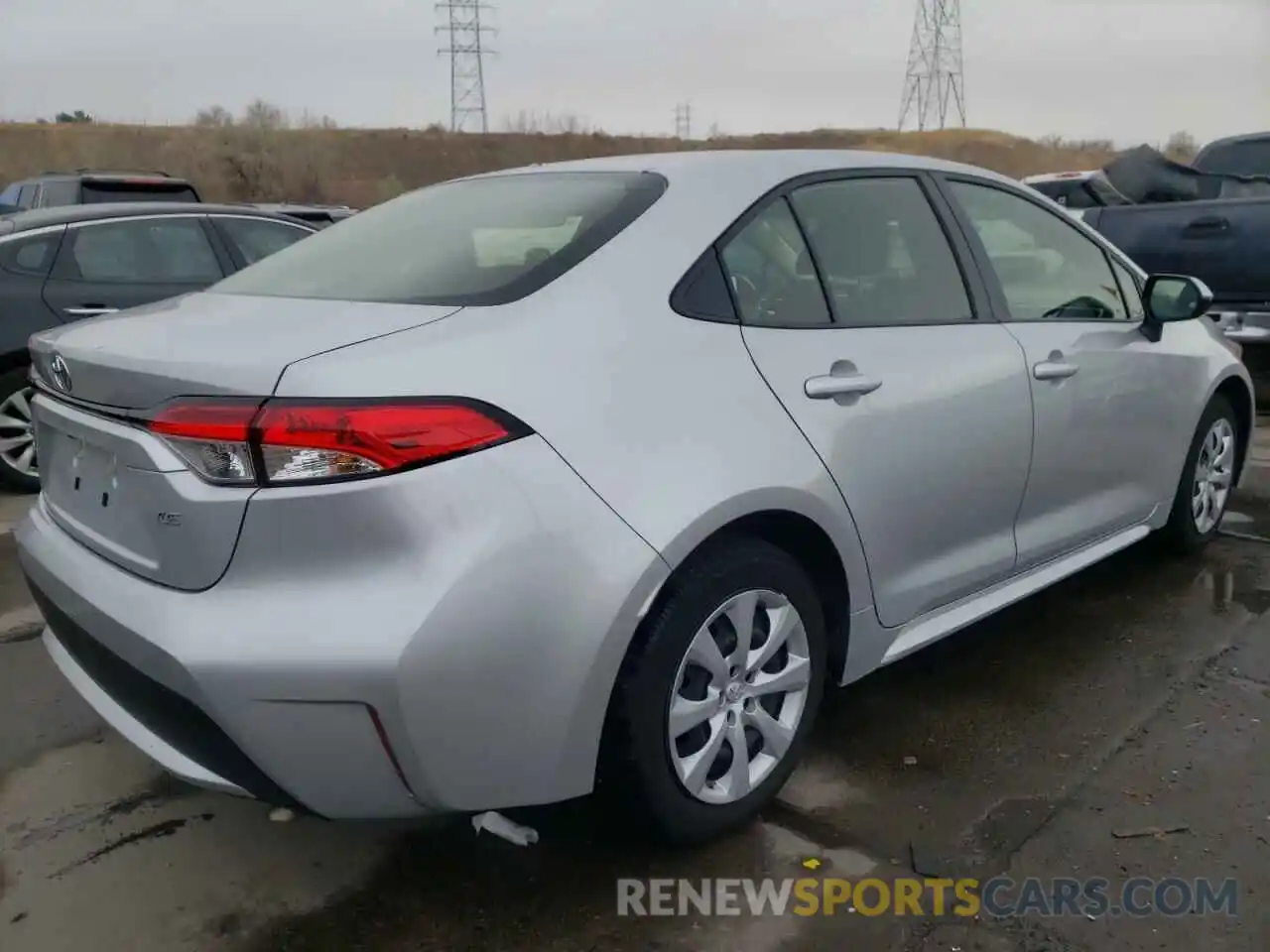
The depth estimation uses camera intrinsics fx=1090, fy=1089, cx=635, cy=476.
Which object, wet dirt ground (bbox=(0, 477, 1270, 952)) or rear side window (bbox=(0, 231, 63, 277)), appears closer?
wet dirt ground (bbox=(0, 477, 1270, 952))

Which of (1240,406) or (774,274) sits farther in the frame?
(1240,406)

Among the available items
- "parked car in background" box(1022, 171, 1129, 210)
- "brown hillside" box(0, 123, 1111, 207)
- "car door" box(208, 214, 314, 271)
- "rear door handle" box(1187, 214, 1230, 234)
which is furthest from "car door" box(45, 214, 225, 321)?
"brown hillside" box(0, 123, 1111, 207)

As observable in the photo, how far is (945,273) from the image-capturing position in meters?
3.12

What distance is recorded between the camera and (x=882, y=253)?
2.98m

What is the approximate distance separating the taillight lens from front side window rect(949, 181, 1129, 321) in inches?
78.6

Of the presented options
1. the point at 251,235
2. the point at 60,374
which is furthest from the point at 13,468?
the point at 60,374

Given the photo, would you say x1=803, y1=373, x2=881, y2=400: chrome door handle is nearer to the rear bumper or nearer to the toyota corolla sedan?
the toyota corolla sedan

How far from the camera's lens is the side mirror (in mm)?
3775

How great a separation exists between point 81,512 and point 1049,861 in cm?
228

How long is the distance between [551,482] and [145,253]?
4.93 m

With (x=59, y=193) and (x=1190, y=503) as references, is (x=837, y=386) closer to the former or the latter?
(x=1190, y=503)

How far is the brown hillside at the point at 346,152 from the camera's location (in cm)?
4625

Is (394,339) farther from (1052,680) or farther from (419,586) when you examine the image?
(1052,680)

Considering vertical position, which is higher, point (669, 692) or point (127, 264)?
point (127, 264)
